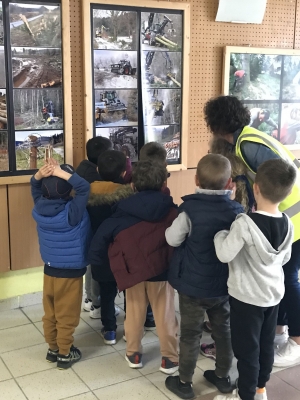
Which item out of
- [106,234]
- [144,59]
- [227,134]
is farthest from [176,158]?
[106,234]

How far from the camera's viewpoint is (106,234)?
2.56 meters

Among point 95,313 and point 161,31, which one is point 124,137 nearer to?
point 161,31

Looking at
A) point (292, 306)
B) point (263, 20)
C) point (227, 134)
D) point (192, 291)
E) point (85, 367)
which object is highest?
point (263, 20)

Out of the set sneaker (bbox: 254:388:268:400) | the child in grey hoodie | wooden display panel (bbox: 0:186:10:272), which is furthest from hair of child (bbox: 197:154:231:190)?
wooden display panel (bbox: 0:186:10:272)

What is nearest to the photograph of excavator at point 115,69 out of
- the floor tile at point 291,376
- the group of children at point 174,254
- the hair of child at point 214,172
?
the group of children at point 174,254

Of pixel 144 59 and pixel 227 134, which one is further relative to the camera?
pixel 144 59

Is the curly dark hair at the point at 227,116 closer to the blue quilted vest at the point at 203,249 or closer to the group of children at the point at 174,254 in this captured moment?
the group of children at the point at 174,254

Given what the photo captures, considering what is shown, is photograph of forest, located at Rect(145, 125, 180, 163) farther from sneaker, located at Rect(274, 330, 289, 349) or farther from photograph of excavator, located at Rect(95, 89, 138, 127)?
sneaker, located at Rect(274, 330, 289, 349)

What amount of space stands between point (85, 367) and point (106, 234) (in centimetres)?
82

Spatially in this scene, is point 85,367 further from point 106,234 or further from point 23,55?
point 23,55

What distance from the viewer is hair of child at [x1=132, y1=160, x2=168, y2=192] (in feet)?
8.18

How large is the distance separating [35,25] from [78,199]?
136 centimetres

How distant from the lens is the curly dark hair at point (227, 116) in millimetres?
2686

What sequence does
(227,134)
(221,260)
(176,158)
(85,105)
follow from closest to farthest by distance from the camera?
(221,260) → (227,134) → (85,105) → (176,158)
